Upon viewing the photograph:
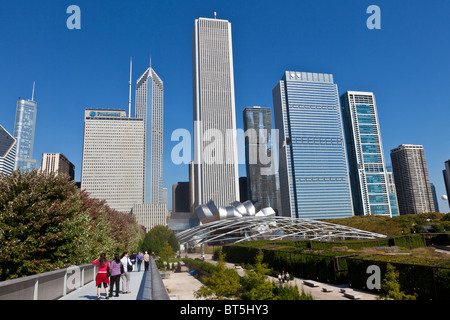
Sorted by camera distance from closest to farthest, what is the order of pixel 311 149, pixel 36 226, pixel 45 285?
pixel 45 285
pixel 36 226
pixel 311 149

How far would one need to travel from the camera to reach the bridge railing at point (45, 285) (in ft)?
21.0

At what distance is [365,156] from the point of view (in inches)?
6816

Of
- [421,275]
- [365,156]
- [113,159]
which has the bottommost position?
[421,275]

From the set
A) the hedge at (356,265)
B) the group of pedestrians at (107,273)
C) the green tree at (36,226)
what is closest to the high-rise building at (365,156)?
the hedge at (356,265)

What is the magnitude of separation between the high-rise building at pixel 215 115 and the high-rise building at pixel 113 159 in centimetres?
4717

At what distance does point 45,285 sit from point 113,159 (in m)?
183

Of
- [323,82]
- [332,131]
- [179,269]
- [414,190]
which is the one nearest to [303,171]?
[332,131]

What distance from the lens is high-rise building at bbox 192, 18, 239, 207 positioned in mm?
154125

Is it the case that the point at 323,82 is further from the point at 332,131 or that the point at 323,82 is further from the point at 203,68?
the point at 203,68

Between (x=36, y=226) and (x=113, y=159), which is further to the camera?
(x=113, y=159)

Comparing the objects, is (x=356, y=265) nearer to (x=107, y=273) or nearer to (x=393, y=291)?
(x=393, y=291)

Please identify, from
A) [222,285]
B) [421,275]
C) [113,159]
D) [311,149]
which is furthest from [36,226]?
[113,159]
